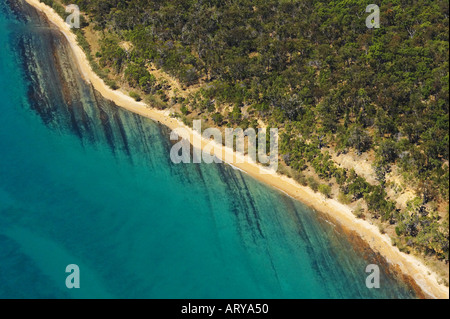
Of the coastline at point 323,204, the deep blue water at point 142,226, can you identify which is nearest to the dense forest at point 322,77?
the coastline at point 323,204

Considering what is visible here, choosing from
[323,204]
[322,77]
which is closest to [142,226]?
[323,204]

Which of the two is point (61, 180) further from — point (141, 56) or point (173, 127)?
point (141, 56)

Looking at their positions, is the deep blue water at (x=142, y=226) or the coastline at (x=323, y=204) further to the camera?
the deep blue water at (x=142, y=226)

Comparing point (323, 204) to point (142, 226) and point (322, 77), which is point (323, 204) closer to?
point (322, 77)

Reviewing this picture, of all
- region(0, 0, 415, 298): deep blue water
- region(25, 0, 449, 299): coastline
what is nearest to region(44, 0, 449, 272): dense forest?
region(25, 0, 449, 299): coastline

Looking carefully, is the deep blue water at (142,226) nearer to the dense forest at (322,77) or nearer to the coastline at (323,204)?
the coastline at (323,204)

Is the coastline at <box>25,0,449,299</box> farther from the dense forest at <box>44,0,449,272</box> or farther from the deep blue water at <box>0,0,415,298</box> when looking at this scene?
the deep blue water at <box>0,0,415,298</box>
